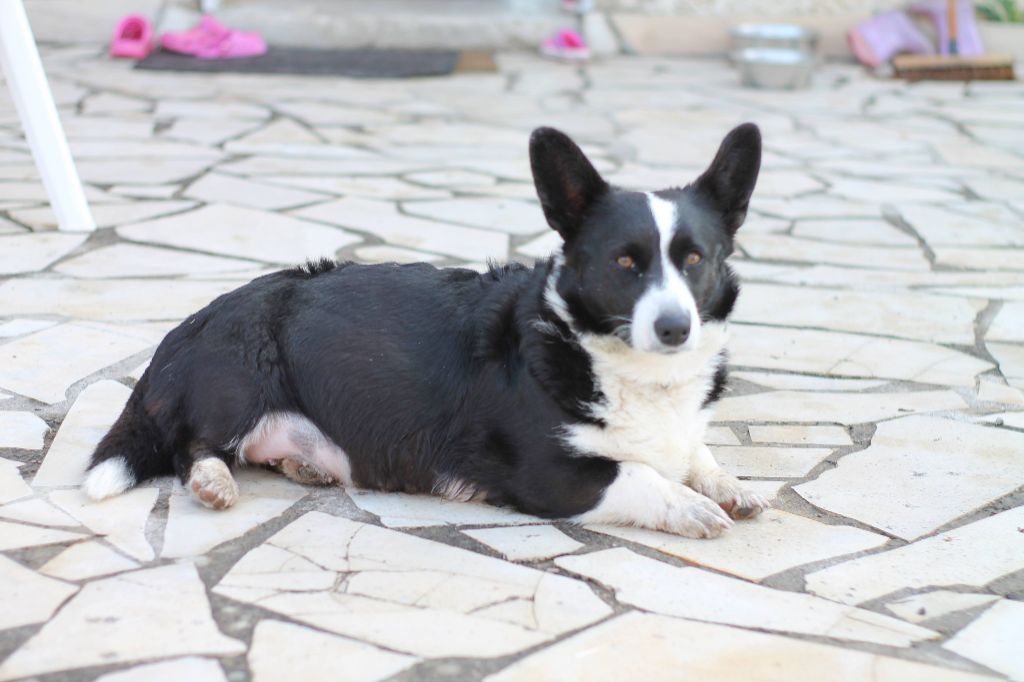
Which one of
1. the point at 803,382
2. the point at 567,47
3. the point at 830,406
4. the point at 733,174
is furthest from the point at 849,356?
the point at 567,47

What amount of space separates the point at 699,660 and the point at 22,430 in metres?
1.82

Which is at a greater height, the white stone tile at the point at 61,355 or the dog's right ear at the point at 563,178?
the dog's right ear at the point at 563,178

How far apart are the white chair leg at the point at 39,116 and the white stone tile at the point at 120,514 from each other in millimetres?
2185

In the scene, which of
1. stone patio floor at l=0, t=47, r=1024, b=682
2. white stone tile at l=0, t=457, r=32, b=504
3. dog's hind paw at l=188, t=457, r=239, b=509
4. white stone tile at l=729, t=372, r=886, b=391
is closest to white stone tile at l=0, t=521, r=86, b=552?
stone patio floor at l=0, t=47, r=1024, b=682

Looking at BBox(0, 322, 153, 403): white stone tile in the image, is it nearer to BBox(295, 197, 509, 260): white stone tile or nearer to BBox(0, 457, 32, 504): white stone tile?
BBox(0, 457, 32, 504): white stone tile

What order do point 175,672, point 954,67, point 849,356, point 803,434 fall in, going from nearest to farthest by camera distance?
point 175,672 < point 803,434 < point 849,356 < point 954,67

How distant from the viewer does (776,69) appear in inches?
325

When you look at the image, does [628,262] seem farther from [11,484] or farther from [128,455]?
[11,484]

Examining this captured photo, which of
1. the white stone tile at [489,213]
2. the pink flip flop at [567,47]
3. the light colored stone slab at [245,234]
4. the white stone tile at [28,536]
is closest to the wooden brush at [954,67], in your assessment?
the pink flip flop at [567,47]

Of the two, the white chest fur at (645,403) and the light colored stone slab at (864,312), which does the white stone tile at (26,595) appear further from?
the light colored stone slab at (864,312)

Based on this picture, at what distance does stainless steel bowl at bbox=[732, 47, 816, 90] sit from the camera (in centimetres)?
823

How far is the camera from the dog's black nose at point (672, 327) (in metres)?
2.56

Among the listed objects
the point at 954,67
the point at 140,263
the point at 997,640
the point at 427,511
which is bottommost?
the point at 954,67

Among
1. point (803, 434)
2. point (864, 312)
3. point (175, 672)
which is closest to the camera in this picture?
point (175, 672)
